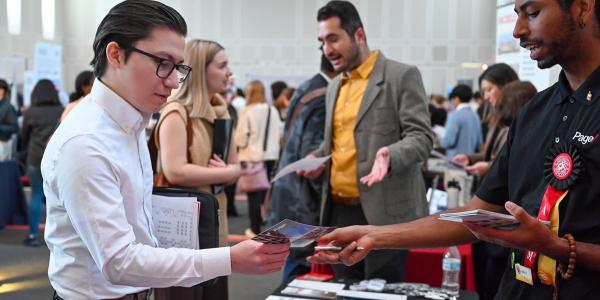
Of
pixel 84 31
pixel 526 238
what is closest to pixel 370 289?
pixel 526 238

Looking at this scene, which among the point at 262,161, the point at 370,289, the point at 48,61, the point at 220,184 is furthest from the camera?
the point at 48,61

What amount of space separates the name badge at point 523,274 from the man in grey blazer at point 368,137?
45.3 inches

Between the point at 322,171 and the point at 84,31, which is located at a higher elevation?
the point at 84,31

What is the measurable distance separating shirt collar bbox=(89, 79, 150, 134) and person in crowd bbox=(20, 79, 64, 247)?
4559 mm

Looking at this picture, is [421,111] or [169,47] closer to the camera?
[169,47]

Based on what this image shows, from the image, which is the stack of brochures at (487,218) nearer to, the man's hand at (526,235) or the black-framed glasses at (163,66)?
the man's hand at (526,235)

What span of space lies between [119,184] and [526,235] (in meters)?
0.88

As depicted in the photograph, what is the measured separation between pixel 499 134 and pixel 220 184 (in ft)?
5.61

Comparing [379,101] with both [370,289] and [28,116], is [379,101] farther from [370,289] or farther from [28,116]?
[28,116]

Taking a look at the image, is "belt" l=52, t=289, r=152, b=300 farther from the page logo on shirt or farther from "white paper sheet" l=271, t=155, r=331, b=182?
the page logo on shirt

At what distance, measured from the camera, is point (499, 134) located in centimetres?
356

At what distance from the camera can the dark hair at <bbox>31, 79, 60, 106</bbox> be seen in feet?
19.5

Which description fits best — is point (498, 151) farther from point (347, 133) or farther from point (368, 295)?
point (368, 295)

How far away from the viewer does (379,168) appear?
2496mm
